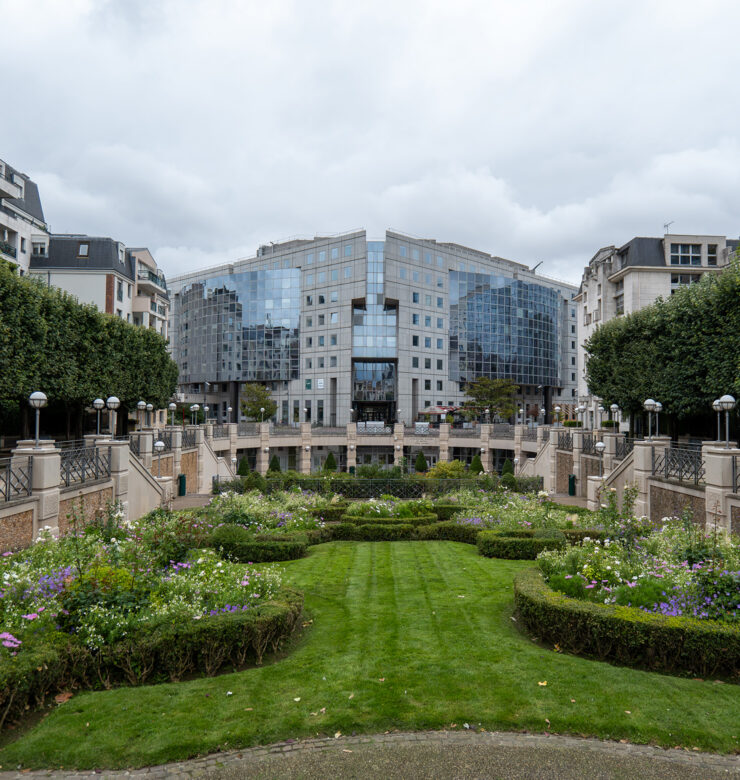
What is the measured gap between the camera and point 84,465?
59.7 feet

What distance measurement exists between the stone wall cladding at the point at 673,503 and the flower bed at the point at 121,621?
1369cm

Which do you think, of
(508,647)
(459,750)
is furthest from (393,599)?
(459,750)

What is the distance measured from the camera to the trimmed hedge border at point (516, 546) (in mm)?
15805

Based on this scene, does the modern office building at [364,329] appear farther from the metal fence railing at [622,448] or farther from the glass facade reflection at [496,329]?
the metal fence railing at [622,448]

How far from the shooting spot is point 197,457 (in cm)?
3547

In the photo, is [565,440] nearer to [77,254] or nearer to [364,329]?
[364,329]

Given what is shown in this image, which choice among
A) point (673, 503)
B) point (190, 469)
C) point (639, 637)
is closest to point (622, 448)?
point (673, 503)

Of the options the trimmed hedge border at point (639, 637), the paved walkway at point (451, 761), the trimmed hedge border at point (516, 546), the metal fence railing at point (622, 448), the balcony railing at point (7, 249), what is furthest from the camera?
the balcony railing at point (7, 249)

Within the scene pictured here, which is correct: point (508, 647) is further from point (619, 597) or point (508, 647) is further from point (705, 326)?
point (705, 326)

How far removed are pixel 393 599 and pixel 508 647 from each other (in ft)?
11.3

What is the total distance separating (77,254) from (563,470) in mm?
44674

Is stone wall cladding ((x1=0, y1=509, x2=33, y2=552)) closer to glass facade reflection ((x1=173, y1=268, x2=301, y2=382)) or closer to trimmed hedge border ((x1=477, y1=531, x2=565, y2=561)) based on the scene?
trimmed hedge border ((x1=477, y1=531, x2=565, y2=561))

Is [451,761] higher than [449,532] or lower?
higher

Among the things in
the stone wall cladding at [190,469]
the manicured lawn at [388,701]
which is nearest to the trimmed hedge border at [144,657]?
the manicured lawn at [388,701]
